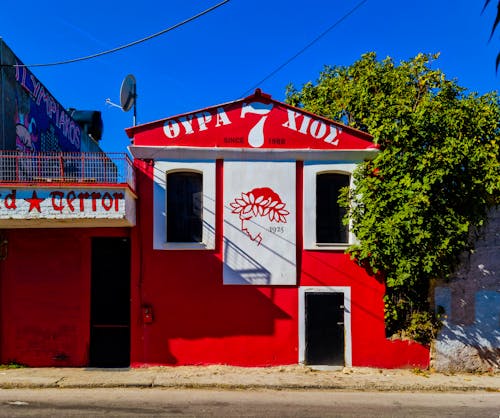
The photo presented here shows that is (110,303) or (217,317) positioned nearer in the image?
(217,317)

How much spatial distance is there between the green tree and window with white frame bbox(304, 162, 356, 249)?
377mm

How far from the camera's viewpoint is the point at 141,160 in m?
10.5

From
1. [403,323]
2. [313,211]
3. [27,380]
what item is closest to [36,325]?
[27,380]

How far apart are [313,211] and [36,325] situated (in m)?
7.03

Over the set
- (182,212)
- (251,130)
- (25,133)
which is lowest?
(182,212)

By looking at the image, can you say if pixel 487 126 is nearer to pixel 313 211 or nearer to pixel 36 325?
pixel 313 211

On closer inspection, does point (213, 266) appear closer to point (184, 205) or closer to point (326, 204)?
point (184, 205)

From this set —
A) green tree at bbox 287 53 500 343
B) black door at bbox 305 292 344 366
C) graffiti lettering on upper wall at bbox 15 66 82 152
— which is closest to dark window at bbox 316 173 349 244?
green tree at bbox 287 53 500 343

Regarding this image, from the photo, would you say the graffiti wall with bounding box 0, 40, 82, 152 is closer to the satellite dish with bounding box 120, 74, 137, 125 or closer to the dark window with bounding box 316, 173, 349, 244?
the satellite dish with bounding box 120, 74, 137, 125

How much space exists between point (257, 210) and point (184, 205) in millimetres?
1778

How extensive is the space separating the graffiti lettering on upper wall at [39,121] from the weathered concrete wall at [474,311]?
11502mm

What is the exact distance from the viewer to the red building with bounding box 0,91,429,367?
10.2 meters

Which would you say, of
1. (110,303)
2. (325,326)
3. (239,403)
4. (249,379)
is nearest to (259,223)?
(325,326)

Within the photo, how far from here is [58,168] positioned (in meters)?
9.54
